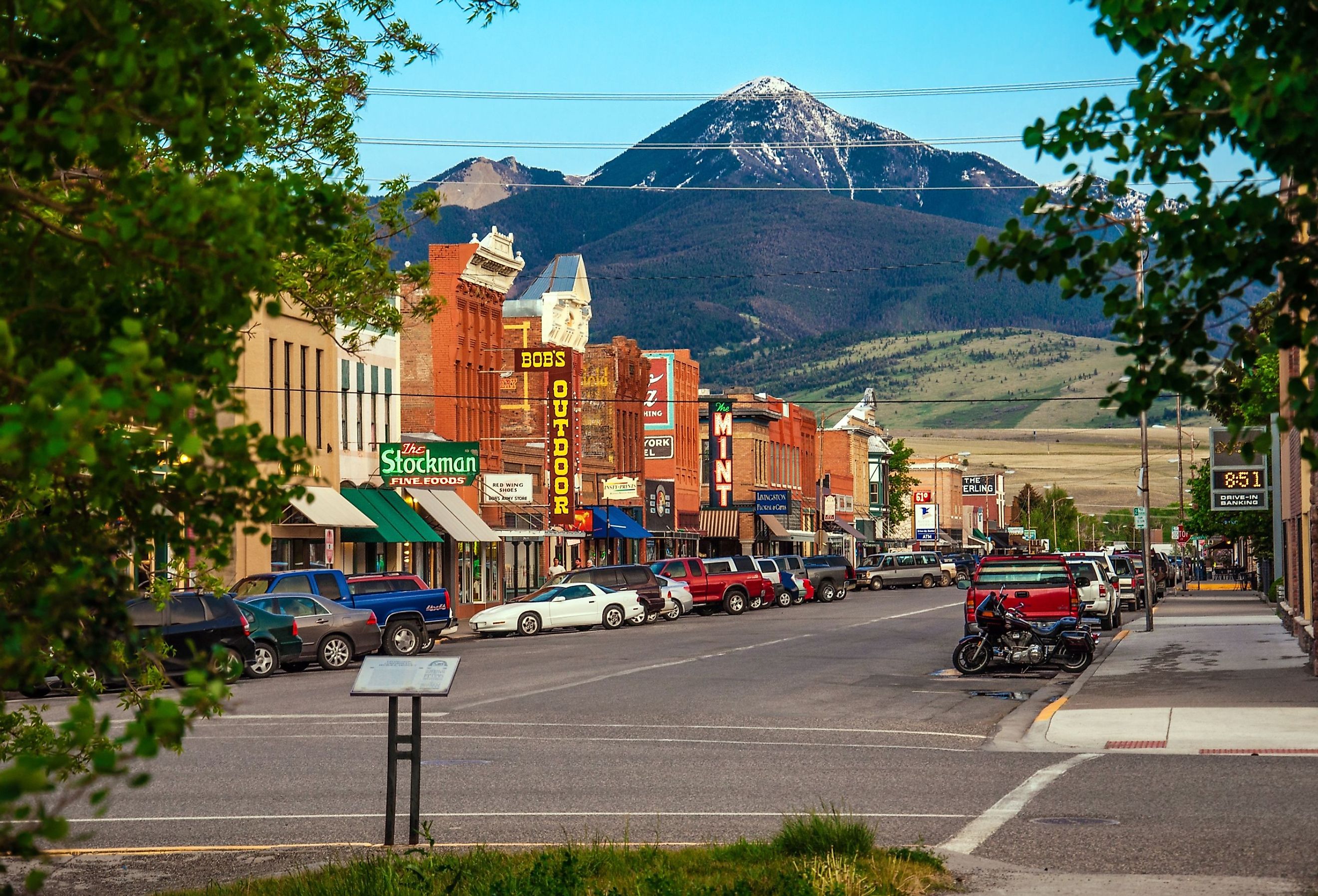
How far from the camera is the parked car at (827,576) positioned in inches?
2680

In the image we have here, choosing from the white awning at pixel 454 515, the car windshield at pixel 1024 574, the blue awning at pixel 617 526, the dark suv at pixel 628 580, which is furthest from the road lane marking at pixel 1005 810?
the blue awning at pixel 617 526

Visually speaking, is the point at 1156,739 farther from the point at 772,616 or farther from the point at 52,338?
the point at 772,616

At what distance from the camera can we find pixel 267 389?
43281 millimetres

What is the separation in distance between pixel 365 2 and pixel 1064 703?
45.1 ft

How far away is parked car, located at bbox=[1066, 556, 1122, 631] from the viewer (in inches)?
1681

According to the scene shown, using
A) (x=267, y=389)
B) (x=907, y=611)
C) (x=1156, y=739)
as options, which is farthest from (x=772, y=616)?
(x=1156, y=739)

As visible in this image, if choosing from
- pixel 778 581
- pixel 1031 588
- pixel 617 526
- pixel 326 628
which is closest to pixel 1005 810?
pixel 1031 588

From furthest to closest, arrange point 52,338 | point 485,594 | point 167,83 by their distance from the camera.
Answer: point 485,594, point 52,338, point 167,83

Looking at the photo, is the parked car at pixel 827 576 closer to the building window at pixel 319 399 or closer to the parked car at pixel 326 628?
the building window at pixel 319 399

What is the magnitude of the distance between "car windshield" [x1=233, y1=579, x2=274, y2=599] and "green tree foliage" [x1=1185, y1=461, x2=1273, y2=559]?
1174 inches

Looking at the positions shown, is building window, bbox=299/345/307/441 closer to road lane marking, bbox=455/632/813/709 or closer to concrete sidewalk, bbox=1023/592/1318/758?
road lane marking, bbox=455/632/813/709

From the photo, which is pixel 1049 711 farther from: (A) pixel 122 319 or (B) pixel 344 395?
(B) pixel 344 395

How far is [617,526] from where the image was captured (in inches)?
2803

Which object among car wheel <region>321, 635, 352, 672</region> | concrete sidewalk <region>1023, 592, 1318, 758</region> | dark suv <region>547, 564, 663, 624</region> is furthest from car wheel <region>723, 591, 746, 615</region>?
car wheel <region>321, 635, 352, 672</region>
